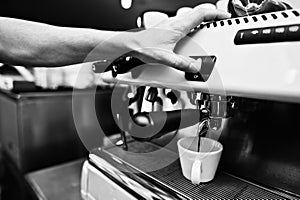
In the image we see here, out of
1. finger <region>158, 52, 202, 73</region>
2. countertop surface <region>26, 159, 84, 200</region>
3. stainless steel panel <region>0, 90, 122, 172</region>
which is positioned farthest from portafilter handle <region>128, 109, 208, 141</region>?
stainless steel panel <region>0, 90, 122, 172</region>

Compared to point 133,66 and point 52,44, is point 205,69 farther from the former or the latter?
point 52,44

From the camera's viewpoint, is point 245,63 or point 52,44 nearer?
point 245,63

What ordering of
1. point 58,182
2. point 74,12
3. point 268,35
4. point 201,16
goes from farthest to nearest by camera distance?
point 74,12 → point 58,182 → point 201,16 → point 268,35

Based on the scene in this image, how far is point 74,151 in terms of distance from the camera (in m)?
1.16

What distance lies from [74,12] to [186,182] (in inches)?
34.7

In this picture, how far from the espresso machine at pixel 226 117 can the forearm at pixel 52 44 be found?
0.22ft

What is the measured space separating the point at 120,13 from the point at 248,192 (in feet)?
2.51

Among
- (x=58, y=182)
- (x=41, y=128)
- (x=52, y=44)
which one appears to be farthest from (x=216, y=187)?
(x=41, y=128)

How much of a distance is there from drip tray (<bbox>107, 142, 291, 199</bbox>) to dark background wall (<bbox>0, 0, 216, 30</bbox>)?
1.63 ft

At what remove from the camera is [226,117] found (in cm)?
43

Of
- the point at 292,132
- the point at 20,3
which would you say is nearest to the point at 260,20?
the point at 292,132

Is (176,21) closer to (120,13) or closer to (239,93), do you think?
(239,93)

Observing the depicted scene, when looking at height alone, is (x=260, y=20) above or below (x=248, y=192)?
above

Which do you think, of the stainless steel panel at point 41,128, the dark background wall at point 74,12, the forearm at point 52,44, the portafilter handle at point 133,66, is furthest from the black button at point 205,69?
the stainless steel panel at point 41,128
